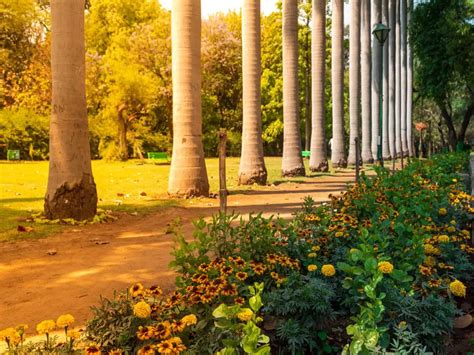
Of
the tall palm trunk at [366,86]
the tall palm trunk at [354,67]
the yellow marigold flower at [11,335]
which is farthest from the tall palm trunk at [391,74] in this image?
the yellow marigold flower at [11,335]

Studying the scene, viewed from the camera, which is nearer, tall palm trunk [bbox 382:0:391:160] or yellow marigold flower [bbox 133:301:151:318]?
yellow marigold flower [bbox 133:301:151:318]

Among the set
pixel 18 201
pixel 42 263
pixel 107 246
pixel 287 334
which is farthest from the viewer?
pixel 18 201

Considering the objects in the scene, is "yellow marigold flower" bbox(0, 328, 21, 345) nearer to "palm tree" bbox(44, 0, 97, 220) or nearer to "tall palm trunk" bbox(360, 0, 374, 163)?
"palm tree" bbox(44, 0, 97, 220)

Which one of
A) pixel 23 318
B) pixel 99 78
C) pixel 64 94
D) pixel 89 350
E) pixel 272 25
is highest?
pixel 272 25

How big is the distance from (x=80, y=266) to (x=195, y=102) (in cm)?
730

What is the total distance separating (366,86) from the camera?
1437 inches

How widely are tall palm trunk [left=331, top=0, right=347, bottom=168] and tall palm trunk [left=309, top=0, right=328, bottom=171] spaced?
130 inches

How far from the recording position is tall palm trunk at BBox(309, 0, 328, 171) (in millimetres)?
23047

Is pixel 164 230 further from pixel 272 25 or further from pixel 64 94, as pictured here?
pixel 272 25

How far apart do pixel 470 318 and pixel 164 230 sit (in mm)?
5831

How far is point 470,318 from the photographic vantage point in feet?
11.9

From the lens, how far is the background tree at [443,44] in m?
28.4

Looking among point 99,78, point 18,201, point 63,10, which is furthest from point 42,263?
point 99,78

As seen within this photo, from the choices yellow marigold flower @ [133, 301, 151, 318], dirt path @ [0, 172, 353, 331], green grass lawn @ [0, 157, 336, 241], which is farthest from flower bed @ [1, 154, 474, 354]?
green grass lawn @ [0, 157, 336, 241]
